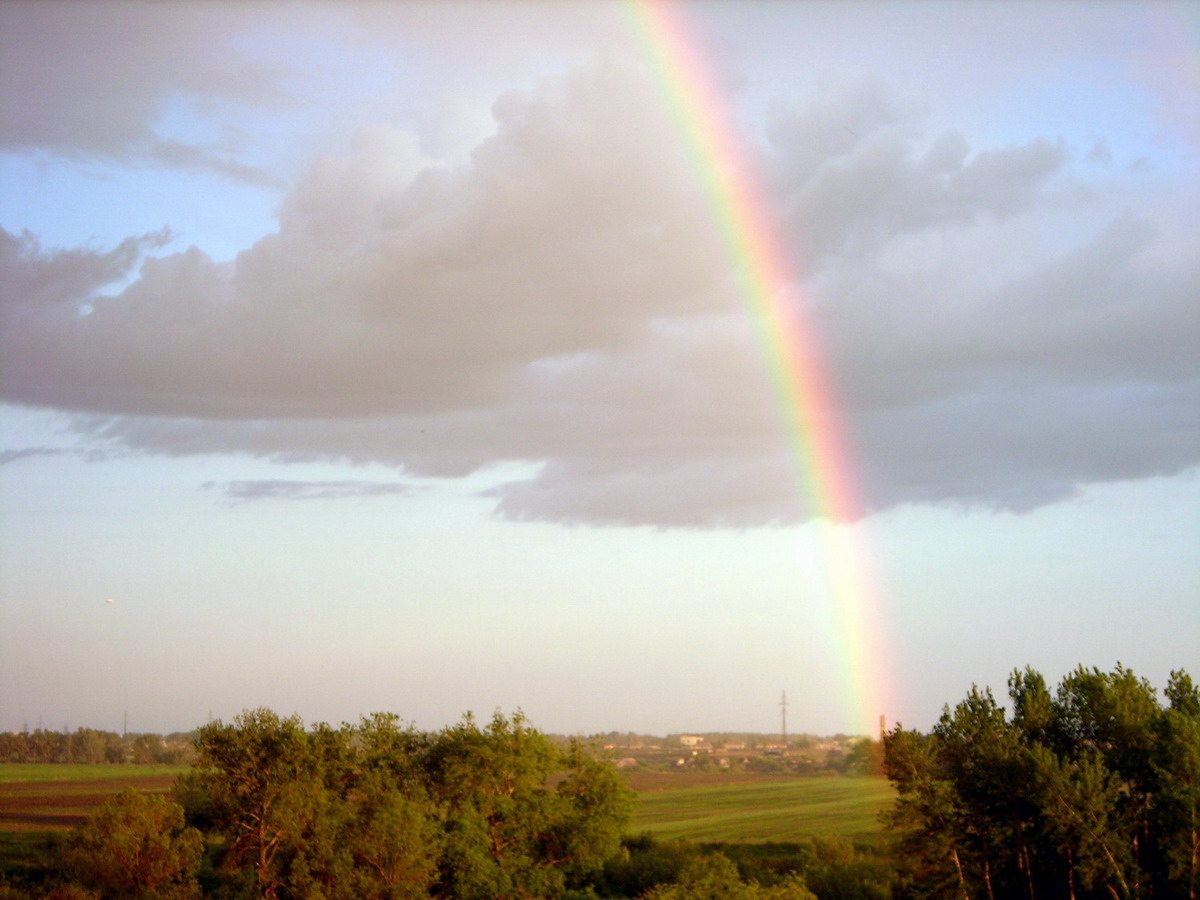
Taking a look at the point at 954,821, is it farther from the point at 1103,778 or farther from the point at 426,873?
the point at 426,873

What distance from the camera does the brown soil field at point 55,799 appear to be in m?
90.1

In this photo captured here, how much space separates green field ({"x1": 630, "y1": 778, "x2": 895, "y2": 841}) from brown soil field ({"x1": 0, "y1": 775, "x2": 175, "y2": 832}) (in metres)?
48.1

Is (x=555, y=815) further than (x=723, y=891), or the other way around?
(x=555, y=815)

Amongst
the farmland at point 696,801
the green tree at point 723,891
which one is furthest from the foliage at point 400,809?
the green tree at point 723,891

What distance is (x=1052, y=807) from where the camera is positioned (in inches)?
1934

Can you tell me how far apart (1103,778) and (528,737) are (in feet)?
107

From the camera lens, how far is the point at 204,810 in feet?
204

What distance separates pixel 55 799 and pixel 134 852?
64483 millimetres

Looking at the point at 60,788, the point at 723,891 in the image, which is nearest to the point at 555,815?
the point at 723,891

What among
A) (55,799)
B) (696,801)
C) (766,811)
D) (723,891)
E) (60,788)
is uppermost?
(723,891)

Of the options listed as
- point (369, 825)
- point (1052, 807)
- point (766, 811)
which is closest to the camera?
point (1052, 807)

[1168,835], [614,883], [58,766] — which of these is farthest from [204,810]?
[58,766]

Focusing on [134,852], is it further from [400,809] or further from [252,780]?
[400,809]

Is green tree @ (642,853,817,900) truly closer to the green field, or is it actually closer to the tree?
the tree
